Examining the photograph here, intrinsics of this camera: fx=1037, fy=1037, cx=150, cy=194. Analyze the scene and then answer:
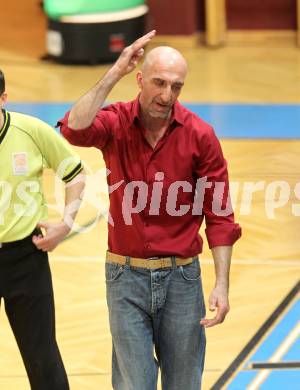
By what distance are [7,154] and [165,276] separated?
93cm

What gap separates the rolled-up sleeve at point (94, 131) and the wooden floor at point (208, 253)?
6.84 feet

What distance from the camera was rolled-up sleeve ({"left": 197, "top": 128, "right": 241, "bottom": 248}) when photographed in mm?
4680

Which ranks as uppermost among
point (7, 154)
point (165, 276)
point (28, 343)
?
point (7, 154)

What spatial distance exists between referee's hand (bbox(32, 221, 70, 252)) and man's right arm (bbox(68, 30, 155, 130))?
2.21 feet

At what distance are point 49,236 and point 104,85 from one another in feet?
2.86

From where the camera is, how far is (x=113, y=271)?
484 cm

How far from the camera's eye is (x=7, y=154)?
15.9 feet

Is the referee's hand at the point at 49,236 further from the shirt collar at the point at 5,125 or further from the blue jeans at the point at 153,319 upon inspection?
the shirt collar at the point at 5,125

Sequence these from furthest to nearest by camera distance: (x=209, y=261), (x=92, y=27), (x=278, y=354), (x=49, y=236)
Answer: (x=92, y=27) < (x=209, y=261) < (x=278, y=354) < (x=49, y=236)

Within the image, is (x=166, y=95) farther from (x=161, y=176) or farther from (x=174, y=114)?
(x=161, y=176)

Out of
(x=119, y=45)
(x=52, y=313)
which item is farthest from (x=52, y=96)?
(x=52, y=313)

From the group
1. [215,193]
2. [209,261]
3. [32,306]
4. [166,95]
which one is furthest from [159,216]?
[209,261]

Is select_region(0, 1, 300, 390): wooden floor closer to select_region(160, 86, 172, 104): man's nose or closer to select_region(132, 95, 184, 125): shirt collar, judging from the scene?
select_region(132, 95, 184, 125): shirt collar

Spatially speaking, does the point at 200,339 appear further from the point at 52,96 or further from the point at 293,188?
the point at 52,96
